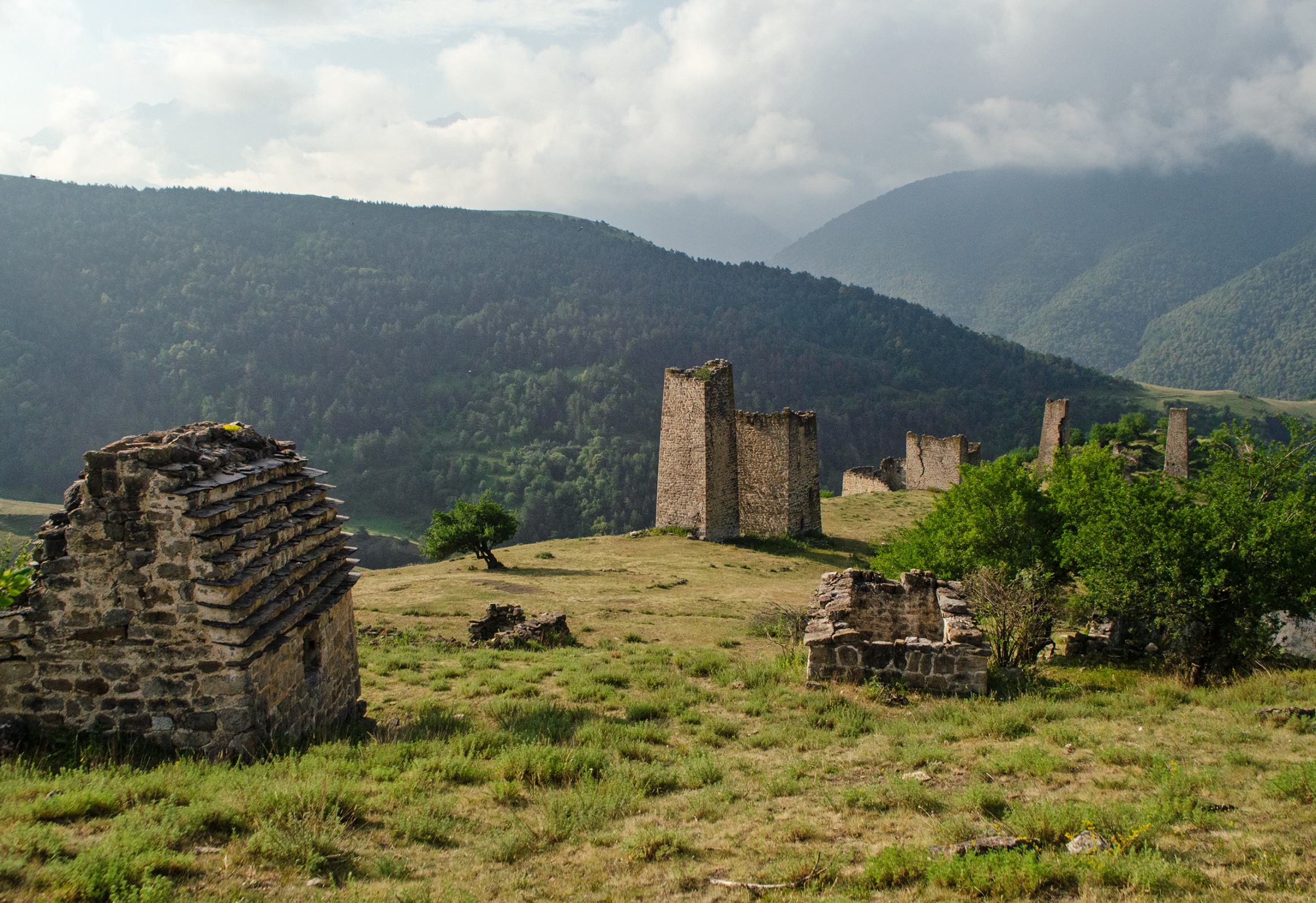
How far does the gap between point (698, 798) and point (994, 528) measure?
10.6 meters

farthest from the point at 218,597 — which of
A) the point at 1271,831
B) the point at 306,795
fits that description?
the point at 1271,831

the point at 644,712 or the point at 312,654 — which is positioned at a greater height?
the point at 312,654

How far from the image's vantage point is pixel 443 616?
1577 cm

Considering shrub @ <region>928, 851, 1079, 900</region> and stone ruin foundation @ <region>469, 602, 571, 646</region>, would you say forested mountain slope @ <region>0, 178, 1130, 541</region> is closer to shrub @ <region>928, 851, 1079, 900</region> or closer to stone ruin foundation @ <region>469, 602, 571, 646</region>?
stone ruin foundation @ <region>469, 602, 571, 646</region>

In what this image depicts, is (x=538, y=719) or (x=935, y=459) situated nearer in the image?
(x=538, y=719)

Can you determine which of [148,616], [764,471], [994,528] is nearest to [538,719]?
[148,616]

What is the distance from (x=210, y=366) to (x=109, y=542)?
114 metres

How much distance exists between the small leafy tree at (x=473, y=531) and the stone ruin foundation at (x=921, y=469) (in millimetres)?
23139

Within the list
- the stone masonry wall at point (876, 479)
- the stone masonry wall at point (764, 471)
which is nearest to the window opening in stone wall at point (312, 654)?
the stone masonry wall at point (764, 471)

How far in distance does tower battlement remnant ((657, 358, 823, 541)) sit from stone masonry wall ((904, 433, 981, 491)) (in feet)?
44.1

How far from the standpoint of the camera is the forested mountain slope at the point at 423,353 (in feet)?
301

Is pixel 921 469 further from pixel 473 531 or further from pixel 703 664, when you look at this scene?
pixel 703 664

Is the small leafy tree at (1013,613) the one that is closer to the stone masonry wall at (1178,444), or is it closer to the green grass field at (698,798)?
the green grass field at (698,798)

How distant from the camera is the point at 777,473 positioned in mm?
28469
